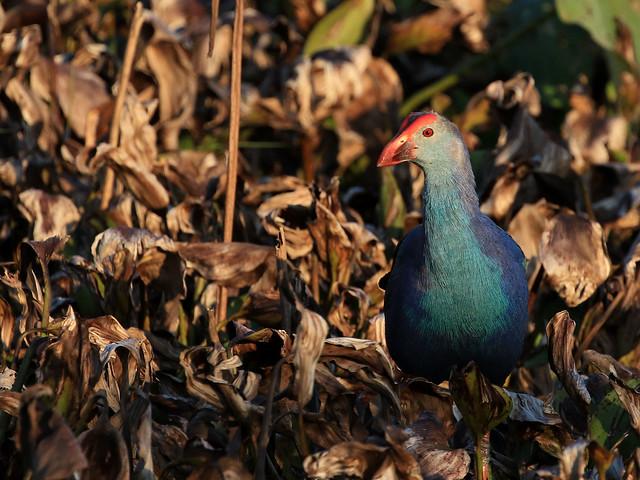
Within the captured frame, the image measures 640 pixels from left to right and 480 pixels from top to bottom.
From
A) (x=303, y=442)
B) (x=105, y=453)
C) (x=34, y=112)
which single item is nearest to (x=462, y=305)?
(x=303, y=442)

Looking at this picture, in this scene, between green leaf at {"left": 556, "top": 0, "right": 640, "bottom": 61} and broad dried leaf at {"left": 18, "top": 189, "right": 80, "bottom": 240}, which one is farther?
green leaf at {"left": 556, "top": 0, "right": 640, "bottom": 61}

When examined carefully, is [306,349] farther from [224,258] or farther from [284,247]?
[224,258]

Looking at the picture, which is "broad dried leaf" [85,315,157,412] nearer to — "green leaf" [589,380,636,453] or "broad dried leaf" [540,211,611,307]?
"green leaf" [589,380,636,453]

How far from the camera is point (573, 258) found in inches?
136

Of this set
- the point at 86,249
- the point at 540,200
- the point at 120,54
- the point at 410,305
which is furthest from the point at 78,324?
the point at 120,54

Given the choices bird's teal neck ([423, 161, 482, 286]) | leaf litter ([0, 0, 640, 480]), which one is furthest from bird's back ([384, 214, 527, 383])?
leaf litter ([0, 0, 640, 480])

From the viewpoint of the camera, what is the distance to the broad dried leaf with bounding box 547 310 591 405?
103 inches

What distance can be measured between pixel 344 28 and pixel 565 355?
256cm

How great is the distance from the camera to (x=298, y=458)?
260cm

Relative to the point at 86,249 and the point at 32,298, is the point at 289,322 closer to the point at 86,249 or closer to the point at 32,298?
the point at 32,298

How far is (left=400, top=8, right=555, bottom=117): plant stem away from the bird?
2.09 metres

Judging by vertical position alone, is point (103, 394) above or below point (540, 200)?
above

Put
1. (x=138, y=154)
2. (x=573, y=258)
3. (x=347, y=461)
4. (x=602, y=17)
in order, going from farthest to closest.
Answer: (x=602, y=17) < (x=138, y=154) < (x=573, y=258) < (x=347, y=461)

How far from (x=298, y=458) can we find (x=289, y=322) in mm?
492
